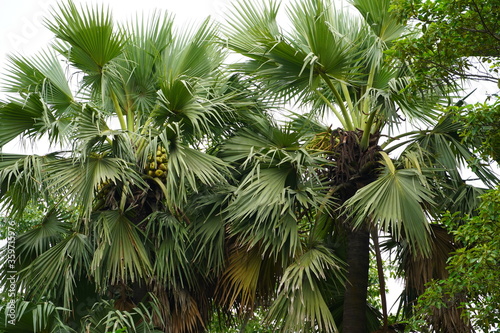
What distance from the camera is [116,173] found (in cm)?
750

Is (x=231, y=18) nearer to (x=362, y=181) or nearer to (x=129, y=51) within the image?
(x=129, y=51)

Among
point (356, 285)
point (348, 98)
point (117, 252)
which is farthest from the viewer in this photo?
point (348, 98)

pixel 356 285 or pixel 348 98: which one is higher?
pixel 348 98

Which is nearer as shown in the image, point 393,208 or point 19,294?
point 393,208

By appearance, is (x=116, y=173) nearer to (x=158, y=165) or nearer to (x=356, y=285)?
(x=158, y=165)

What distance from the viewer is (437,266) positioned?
7.88 m

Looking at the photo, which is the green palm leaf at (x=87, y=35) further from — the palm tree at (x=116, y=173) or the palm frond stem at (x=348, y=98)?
the palm frond stem at (x=348, y=98)

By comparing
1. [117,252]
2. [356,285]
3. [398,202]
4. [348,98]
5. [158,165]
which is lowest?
[117,252]

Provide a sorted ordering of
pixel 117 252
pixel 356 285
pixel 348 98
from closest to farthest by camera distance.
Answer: pixel 117 252 < pixel 356 285 < pixel 348 98

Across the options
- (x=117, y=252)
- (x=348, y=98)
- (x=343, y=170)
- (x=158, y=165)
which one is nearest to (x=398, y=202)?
(x=343, y=170)

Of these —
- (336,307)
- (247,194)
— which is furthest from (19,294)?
(336,307)

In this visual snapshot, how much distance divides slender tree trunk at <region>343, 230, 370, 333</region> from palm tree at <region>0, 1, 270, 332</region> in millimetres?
1427

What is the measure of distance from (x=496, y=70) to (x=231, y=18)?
332 cm

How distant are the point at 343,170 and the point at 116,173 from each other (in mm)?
2282
